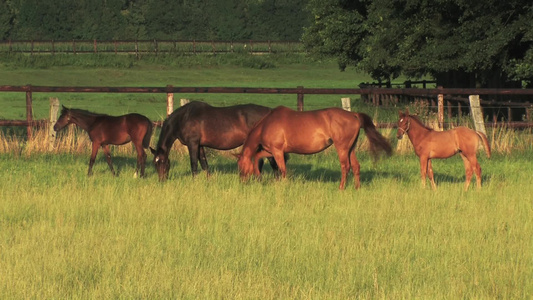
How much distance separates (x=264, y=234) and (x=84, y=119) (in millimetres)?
6933

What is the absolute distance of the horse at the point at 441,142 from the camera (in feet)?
44.5

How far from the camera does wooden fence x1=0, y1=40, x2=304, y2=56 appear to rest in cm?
8375

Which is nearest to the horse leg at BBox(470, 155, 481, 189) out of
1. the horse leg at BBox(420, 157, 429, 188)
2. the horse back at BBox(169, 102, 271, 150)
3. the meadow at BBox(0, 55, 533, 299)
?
the meadow at BBox(0, 55, 533, 299)

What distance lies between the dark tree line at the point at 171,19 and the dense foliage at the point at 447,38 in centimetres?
6690

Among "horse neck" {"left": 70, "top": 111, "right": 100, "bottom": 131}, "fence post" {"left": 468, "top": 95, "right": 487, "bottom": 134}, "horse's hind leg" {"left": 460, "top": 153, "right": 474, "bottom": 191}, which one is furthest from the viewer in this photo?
"fence post" {"left": 468, "top": 95, "right": 487, "bottom": 134}

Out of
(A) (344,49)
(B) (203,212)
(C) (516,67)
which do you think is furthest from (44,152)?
(A) (344,49)

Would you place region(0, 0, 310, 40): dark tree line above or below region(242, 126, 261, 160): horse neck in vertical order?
above

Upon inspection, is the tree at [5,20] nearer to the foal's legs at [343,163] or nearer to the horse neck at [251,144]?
the horse neck at [251,144]

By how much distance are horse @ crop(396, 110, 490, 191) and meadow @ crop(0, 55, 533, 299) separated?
0.45 metres

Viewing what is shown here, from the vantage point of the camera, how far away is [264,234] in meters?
9.91

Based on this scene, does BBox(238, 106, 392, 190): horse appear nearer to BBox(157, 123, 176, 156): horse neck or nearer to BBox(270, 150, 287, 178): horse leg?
BBox(270, 150, 287, 178): horse leg

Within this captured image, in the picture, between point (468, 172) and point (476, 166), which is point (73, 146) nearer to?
point (468, 172)

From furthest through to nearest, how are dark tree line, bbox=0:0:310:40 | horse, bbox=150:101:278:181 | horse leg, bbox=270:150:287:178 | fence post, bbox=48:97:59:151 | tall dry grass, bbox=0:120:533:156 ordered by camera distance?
dark tree line, bbox=0:0:310:40, fence post, bbox=48:97:59:151, tall dry grass, bbox=0:120:533:156, horse, bbox=150:101:278:181, horse leg, bbox=270:150:287:178

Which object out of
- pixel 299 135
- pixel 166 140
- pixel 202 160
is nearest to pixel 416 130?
pixel 299 135
